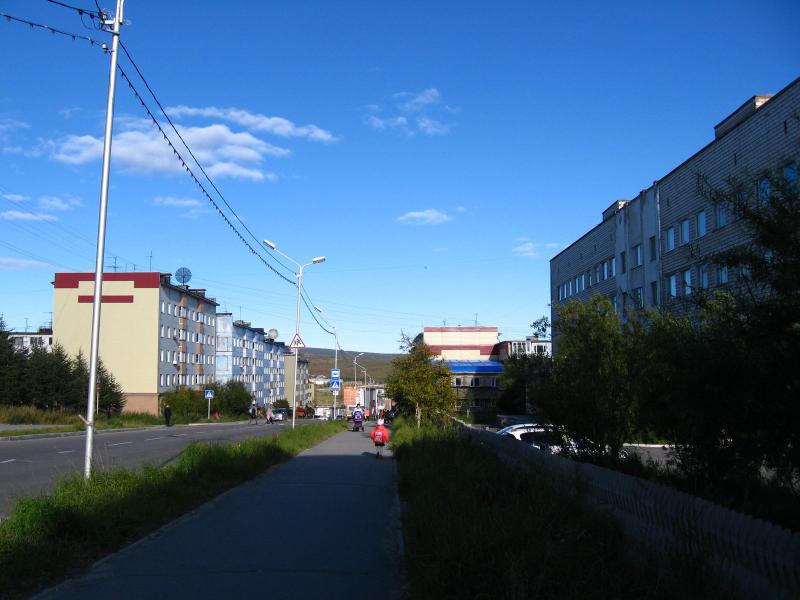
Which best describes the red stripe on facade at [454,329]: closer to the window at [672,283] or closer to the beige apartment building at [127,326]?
the beige apartment building at [127,326]

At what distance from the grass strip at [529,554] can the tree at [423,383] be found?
72.8ft

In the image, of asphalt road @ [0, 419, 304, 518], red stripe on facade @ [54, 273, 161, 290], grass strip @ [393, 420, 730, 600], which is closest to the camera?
grass strip @ [393, 420, 730, 600]

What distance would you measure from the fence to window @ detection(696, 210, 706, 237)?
25916mm

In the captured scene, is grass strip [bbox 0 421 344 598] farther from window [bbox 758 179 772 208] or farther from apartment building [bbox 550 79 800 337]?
apartment building [bbox 550 79 800 337]

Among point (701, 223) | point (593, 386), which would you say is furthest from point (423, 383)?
point (593, 386)

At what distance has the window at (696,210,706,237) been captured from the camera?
3115cm

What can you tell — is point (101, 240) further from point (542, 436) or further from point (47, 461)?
point (47, 461)

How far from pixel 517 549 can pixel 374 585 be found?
1.77m

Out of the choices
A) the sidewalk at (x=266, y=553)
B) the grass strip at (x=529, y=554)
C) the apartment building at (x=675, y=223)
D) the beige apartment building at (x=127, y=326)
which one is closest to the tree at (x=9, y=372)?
the beige apartment building at (x=127, y=326)

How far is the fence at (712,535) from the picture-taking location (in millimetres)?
4340

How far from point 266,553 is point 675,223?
30055mm

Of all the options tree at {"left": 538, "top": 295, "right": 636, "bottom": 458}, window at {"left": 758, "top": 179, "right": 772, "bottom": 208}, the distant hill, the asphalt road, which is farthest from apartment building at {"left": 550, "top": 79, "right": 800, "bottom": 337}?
the distant hill

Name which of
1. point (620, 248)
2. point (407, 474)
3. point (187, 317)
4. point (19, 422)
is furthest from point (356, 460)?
point (187, 317)

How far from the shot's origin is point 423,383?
3061 centimetres
